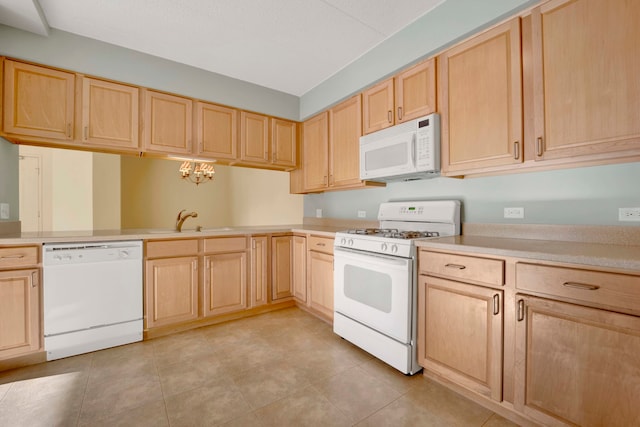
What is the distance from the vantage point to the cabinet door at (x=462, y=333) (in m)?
1.47

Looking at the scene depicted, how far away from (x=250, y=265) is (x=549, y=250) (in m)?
2.43

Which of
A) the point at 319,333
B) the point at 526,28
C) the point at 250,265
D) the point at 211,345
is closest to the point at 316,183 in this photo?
the point at 250,265

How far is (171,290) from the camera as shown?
251 centimetres

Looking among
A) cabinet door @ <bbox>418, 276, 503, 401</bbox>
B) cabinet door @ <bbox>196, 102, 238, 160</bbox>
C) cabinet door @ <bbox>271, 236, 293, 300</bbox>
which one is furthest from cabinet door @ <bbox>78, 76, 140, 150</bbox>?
cabinet door @ <bbox>418, 276, 503, 401</bbox>

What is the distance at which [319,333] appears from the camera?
253cm

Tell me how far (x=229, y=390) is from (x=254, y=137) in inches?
97.9

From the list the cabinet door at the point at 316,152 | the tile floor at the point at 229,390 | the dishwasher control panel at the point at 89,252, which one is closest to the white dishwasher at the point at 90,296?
the dishwasher control panel at the point at 89,252

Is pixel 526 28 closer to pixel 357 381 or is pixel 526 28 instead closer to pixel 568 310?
pixel 568 310

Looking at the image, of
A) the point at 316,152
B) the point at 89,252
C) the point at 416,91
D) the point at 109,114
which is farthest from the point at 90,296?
the point at 416,91

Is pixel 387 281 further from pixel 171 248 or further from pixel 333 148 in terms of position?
pixel 171 248

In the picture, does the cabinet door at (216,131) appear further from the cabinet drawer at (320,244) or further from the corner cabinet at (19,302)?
A: the corner cabinet at (19,302)

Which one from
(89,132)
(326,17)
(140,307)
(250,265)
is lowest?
(140,307)

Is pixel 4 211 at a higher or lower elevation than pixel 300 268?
higher

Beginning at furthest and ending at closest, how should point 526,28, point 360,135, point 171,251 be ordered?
1. point 360,135
2. point 171,251
3. point 526,28
